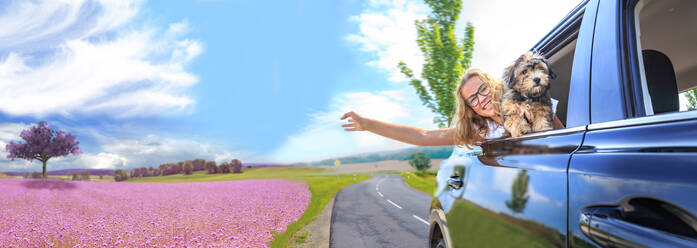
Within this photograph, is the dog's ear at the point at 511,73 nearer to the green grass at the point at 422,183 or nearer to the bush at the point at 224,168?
the green grass at the point at 422,183

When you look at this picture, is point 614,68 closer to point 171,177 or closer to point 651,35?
point 651,35

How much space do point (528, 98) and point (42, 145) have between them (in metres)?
37.9

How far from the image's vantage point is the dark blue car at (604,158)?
0.84 metres

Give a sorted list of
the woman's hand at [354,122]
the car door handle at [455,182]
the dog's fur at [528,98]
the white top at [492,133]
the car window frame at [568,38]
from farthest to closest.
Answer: the woman's hand at [354,122]
the car door handle at [455,182]
the white top at [492,133]
the dog's fur at [528,98]
the car window frame at [568,38]

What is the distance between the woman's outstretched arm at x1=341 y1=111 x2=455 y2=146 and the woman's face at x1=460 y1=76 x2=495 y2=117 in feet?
0.94

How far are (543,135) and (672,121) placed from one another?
1.90 ft

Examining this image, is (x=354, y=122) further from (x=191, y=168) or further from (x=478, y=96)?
(x=191, y=168)

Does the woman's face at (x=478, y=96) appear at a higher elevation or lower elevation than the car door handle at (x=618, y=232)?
higher

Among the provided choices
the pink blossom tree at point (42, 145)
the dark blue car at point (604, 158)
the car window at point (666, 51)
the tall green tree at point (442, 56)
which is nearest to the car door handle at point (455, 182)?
the dark blue car at point (604, 158)

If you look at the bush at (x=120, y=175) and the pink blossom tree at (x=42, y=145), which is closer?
the pink blossom tree at (x=42, y=145)

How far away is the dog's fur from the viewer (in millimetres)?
1765

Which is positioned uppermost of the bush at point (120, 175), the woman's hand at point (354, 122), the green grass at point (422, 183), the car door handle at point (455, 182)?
the woman's hand at point (354, 122)

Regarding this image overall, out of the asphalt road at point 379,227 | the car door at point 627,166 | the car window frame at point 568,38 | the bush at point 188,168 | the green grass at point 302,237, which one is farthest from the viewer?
the bush at point 188,168

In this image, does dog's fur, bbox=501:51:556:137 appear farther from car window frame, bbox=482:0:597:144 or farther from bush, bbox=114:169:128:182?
bush, bbox=114:169:128:182
